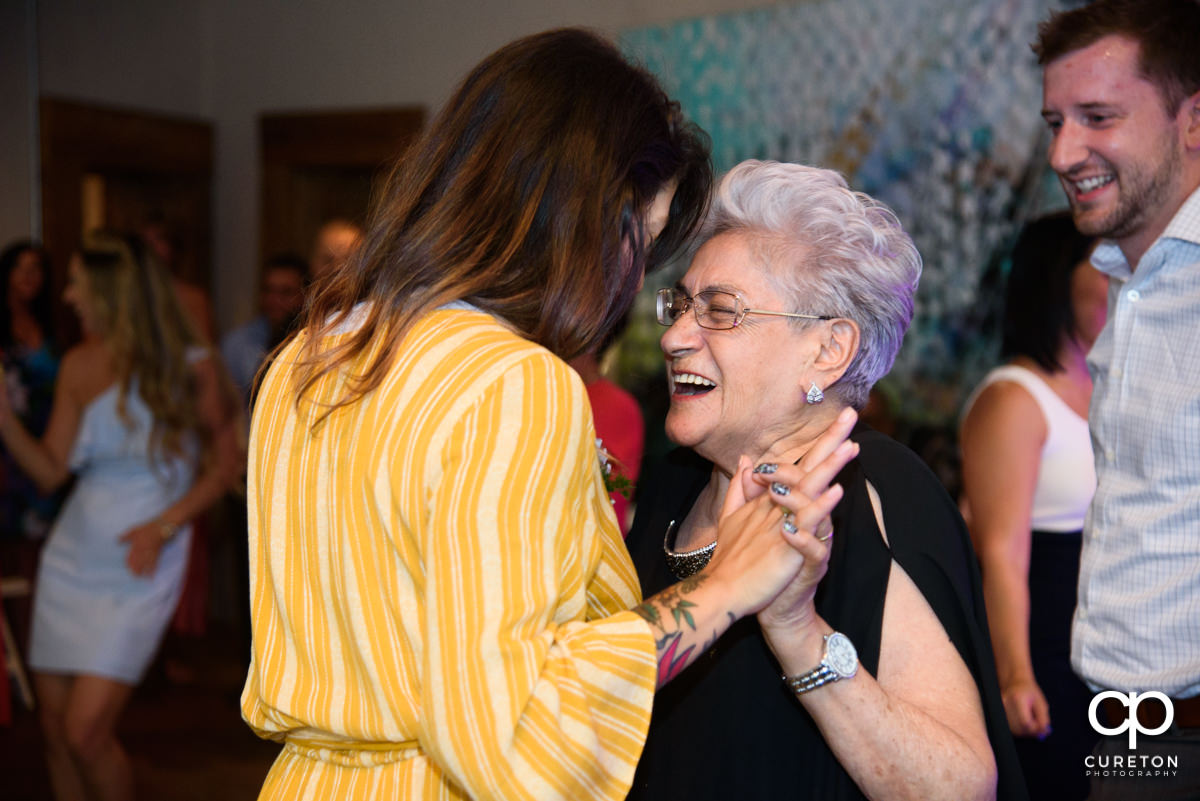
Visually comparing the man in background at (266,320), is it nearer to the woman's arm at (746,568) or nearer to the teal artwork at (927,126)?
the teal artwork at (927,126)

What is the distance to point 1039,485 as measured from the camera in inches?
112

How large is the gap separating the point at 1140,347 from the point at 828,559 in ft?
3.60

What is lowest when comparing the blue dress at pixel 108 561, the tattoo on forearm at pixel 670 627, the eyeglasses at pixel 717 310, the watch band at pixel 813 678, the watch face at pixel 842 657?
the blue dress at pixel 108 561

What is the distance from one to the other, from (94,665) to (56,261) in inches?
131

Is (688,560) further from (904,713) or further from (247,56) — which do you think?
(247,56)

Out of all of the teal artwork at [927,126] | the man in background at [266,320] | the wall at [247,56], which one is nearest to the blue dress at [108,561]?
the man in background at [266,320]

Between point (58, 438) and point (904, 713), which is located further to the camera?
point (58, 438)

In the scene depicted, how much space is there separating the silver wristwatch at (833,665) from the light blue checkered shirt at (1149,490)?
3.03ft

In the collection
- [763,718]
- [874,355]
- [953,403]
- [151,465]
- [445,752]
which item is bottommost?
[151,465]

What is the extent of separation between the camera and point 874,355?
1.72 metres

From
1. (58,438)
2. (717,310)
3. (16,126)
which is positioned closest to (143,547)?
(58,438)

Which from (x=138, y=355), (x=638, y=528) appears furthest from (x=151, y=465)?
(x=638, y=528)

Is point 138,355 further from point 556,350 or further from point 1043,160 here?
point 1043,160

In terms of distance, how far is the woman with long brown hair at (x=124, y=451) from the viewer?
3773mm
